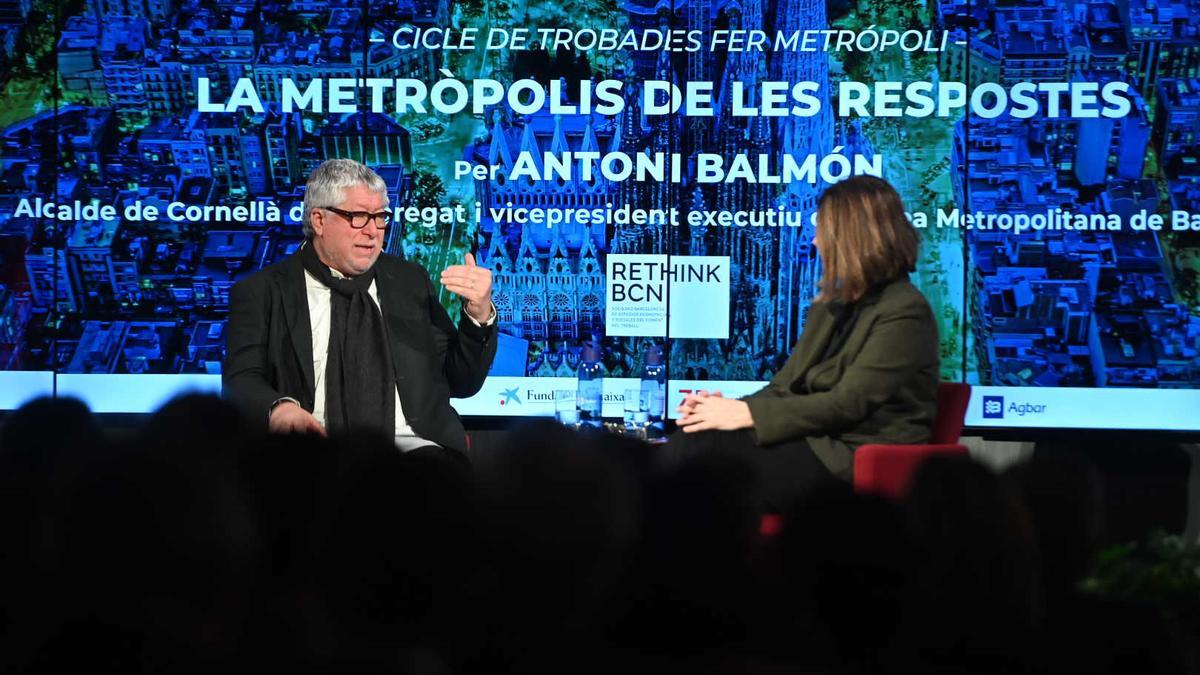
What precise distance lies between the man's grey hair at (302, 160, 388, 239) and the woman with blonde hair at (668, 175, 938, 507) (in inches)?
47.9

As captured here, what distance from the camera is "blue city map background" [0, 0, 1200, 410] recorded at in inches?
219

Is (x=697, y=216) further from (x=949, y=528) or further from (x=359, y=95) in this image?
(x=949, y=528)

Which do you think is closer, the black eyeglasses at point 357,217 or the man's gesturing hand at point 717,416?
the man's gesturing hand at point 717,416

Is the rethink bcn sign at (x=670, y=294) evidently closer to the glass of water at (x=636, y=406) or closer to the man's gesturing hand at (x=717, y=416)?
the glass of water at (x=636, y=406)

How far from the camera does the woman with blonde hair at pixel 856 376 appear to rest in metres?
3.32

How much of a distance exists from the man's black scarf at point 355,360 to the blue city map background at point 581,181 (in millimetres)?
1853

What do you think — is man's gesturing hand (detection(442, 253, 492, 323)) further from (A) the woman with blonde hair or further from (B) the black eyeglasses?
(A) the woman with blonde hair

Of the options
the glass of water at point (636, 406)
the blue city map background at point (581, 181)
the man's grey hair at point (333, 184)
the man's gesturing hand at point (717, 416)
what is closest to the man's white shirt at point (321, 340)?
the man's grey hair at point (333, 184)

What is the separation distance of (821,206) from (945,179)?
2331 mm

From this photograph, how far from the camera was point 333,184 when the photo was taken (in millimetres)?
3891

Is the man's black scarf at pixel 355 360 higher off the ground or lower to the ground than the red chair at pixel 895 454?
higher

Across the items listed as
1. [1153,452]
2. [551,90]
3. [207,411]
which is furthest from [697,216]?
[207,411]

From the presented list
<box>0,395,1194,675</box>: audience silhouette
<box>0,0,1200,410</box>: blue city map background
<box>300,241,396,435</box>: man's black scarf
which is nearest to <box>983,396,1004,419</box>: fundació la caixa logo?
<box>0,0,1200,410</box>: blue city map background

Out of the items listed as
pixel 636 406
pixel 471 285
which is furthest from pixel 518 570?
pixel 636 406
